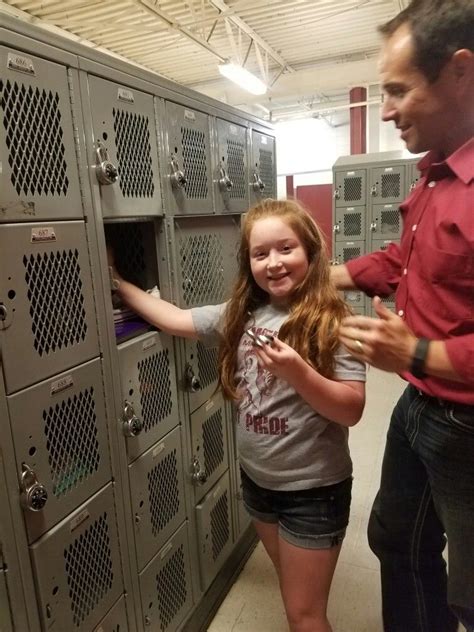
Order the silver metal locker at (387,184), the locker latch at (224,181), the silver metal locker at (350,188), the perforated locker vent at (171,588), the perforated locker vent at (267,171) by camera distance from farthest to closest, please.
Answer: the silver metal locker at (350,188) → the silver metal locker at (387,184) → the perforated locker vent at (267,171) → the locker latch at (224,181) → the perforated locker vent at (171,588)

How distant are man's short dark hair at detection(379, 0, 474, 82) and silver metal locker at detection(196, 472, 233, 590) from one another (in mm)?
1576

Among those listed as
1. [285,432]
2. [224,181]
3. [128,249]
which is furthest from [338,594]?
[224,181]

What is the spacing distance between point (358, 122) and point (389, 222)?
249 centimetres

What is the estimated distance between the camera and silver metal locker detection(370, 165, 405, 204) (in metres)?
5.50

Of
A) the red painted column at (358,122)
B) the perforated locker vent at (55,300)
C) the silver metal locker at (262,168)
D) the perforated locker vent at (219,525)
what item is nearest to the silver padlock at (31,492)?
the perforated locker vent at (55,300)

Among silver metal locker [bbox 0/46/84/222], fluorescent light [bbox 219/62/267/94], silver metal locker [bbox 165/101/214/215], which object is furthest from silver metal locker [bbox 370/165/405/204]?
silver metal locker [bbox 0/46/84/222]

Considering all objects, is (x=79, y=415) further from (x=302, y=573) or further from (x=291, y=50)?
(x=291, y=50)

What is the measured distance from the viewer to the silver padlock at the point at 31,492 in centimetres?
99

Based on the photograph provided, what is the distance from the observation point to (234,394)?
1359 millimetres

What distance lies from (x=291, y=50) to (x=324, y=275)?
19.2 ft

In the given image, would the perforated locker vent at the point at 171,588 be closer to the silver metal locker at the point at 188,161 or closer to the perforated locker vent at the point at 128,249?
the perforated locker vent at the point at 128,249

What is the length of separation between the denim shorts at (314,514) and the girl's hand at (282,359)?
1.24 feet

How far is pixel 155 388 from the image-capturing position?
4.89 feet

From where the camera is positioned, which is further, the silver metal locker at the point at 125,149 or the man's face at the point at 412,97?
the silver metal locker at the point at 125,149
